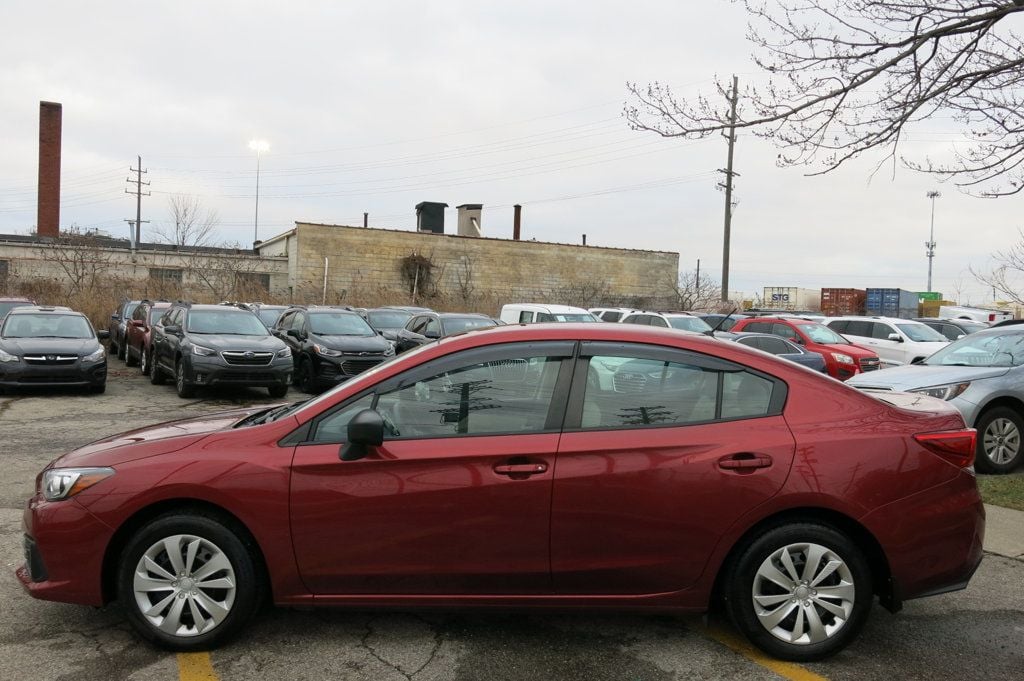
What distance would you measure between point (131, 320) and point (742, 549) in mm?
18766

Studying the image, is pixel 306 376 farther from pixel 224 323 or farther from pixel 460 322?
pixel 460 322

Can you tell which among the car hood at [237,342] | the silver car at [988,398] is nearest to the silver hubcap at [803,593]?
the silver car at [988,398]

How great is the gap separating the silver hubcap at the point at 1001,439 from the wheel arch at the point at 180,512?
24.2 ft

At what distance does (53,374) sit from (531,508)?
40.4 feet

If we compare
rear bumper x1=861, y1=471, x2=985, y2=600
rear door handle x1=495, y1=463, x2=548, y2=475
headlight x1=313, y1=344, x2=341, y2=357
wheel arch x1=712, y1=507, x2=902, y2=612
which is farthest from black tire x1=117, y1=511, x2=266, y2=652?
headlight x1=313, y1=344, x2=341, y2=357

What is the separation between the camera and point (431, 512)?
12.0ft

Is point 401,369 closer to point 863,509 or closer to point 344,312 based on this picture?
point 863,509

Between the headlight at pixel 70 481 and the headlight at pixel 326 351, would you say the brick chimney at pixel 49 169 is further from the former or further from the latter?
the headlight at pixel 70 481

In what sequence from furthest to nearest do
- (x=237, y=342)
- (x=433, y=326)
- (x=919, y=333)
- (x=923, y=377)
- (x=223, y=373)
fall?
(x=919, y=333) < (x=433, y=326) < (x=237, y=342) < (x=223, y=373) < (x=923, y=377)

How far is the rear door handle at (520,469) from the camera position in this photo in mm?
3637

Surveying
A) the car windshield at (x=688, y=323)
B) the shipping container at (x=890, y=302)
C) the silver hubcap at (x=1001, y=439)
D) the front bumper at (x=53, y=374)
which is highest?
the shipping container at (x=890, y=302)

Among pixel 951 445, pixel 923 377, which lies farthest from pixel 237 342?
pixel 951 445

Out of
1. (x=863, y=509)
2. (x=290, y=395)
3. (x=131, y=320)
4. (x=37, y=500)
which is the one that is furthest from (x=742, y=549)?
(x=131, y=320)

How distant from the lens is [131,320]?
63.2ft
